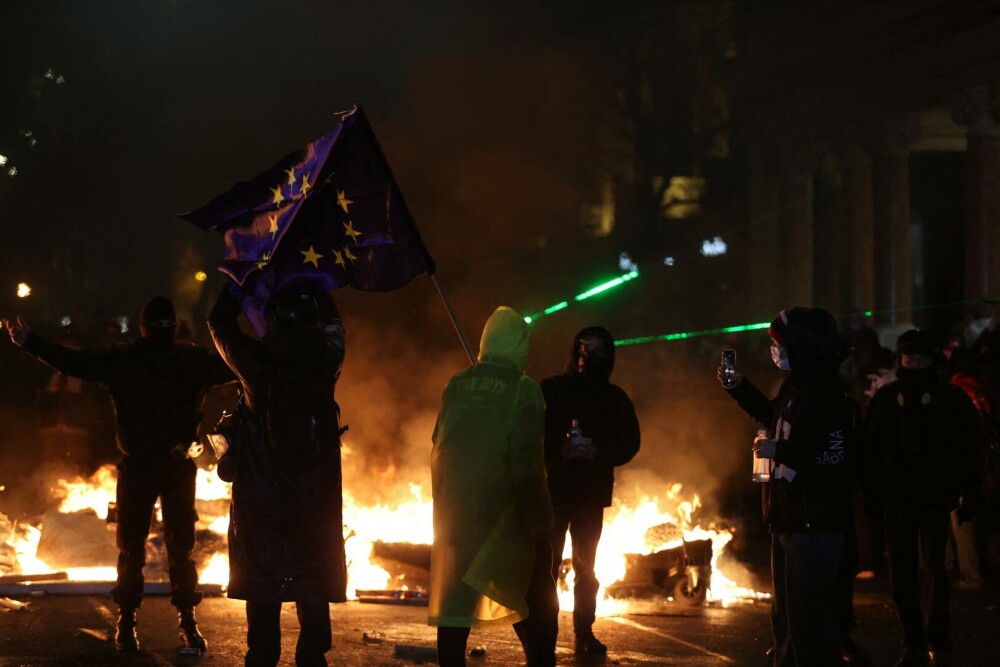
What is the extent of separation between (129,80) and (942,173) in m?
18.2

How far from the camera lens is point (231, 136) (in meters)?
20.4

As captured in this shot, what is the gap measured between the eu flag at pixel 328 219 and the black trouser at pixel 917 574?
3013mm

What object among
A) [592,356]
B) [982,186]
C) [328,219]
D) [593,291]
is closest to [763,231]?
[982,186]

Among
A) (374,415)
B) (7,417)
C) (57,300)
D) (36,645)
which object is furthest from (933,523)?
(57,300)

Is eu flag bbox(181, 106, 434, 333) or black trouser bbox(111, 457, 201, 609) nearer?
eu flag bbox(181, 106, 434, 333)

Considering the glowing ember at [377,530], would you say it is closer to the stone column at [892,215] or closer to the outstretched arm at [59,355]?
the outstretched arm at [59,355]

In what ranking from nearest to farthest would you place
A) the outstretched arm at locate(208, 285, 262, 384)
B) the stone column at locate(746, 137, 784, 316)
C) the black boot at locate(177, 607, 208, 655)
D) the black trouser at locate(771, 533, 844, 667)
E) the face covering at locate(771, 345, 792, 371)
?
the outstretched arm at locate(208, 285, 262, 384)
the black trouser at locate(771, 533, 844, 667)
the face covering at locate(771, 345, 792, 371)
the black boot at locate(177, 607, 208, 655)
the stone column at locate(746, 137, 784, 316)

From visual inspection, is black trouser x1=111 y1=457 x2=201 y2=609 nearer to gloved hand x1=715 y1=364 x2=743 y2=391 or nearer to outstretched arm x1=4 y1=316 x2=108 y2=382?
outstretched arm x1=4 y1=316 x2=108 y2=382

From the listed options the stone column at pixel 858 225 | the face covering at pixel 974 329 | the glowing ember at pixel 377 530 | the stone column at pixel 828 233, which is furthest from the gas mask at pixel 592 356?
the stone column at pixel 828 233

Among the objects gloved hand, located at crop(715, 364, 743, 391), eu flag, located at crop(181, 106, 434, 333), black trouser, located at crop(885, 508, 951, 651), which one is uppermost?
eu flag, located at crop(181, 106, 434, 333)

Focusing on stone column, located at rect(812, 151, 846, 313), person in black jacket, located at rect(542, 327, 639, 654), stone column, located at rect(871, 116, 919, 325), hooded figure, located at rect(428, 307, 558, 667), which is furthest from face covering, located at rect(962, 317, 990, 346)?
stone column, located at rect(812, 151, 846, 313)

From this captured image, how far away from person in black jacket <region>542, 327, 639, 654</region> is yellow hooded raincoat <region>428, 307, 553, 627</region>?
6.34 feet

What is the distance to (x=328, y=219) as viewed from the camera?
635 centimetres

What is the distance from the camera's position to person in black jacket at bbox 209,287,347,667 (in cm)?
542
